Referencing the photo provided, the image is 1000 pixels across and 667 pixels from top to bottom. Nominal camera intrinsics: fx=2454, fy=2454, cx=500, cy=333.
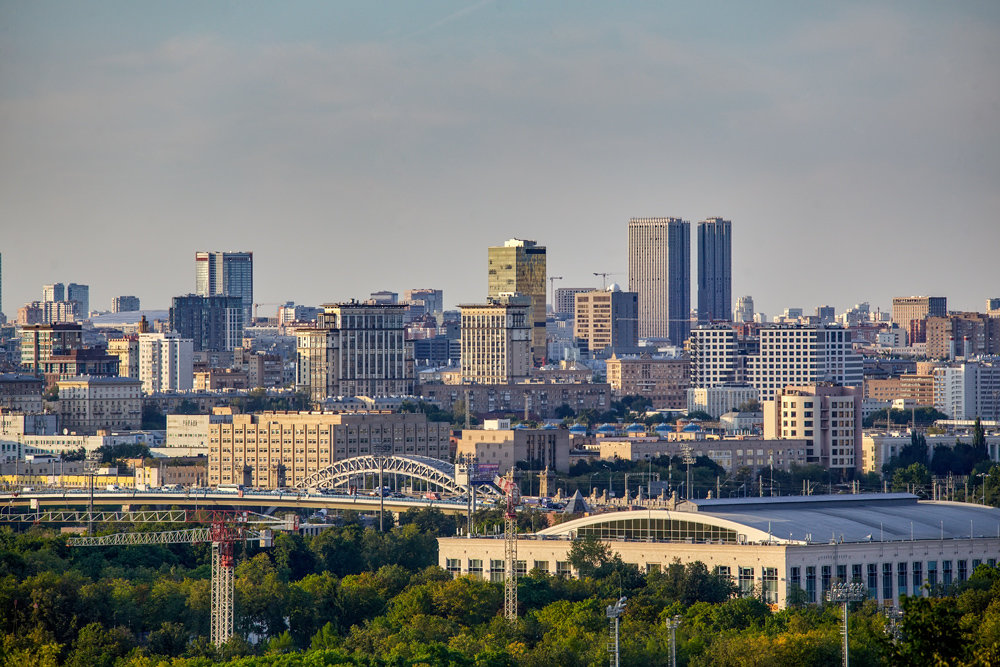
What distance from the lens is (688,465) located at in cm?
13400

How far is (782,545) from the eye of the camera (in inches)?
3017

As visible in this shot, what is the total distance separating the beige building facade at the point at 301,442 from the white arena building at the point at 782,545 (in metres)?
60.7

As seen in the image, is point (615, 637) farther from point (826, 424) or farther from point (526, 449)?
point (826, 424)

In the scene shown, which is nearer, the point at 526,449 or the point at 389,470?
the point at 389,470

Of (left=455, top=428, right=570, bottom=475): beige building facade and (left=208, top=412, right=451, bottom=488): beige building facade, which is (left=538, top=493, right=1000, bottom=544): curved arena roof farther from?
(left=208, top=412, right=451, bottom=488): beige building facade

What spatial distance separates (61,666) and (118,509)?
6264 centimetres

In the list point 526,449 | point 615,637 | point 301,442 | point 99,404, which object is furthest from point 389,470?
point 615,637

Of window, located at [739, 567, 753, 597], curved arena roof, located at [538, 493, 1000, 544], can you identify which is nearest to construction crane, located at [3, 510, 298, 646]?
curved arena roof, located at [538, 493, 1000, 544]

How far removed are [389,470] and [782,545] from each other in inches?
2363

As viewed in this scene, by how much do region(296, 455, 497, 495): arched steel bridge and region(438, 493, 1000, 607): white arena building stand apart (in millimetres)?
45563

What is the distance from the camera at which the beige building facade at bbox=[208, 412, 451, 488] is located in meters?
146

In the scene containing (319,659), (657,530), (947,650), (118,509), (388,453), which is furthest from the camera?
(388,453)

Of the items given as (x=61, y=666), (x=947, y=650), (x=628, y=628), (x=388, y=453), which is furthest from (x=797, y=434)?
(x=947, y=650)

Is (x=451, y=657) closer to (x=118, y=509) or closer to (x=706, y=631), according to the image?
(x=706, y=631)
